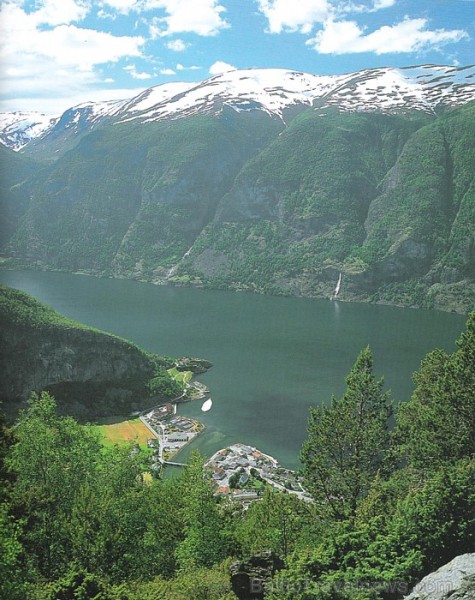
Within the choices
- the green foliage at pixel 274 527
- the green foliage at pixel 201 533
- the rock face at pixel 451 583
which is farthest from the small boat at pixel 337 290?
the rock face at pixel 451 583

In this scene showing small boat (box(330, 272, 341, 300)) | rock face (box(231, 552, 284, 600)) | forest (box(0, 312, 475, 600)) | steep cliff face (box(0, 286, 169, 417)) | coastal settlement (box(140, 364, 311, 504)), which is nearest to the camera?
forest (box(0, 312, 475, 600))

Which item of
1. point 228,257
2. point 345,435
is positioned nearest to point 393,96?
point 228,257

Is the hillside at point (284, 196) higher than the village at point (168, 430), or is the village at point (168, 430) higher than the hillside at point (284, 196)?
the hillside at point (284, 196)

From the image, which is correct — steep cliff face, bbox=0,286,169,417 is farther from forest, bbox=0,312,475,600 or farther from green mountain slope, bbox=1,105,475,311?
green mountain slope, bbox=1,105,475,311

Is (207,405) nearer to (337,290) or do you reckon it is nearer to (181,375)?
(181,375)

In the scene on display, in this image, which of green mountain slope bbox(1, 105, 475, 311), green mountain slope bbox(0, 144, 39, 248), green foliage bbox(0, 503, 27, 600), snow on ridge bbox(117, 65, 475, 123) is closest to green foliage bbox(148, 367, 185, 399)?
green foliage bbox(0, 503, 27, 600)

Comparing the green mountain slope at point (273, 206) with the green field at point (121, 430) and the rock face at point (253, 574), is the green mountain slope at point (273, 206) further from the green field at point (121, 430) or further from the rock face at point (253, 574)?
the rock face at point (253, 574)
